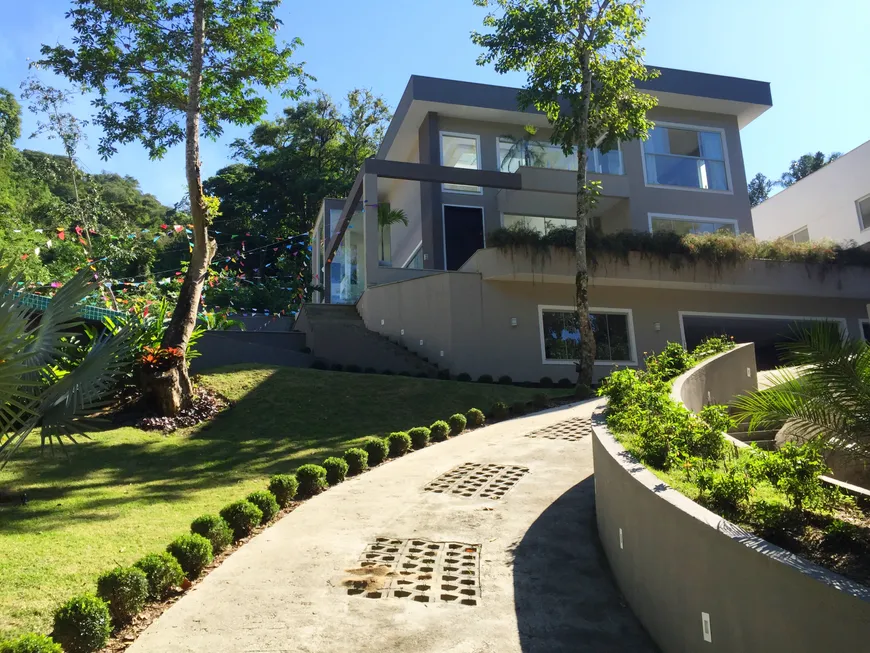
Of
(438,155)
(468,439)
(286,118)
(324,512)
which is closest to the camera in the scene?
(324,512)

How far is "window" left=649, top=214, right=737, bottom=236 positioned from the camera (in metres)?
21.6

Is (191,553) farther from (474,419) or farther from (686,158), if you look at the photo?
(686,158)

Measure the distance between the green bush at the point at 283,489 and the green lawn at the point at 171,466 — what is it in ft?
1.67

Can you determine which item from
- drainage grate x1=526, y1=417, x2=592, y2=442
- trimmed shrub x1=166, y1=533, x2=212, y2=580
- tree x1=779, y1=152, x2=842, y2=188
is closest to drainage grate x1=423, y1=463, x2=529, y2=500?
drainage grate x1=526, y1=417, x2=592, y2=442

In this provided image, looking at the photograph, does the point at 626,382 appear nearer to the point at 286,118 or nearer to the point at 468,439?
the point at 468,439

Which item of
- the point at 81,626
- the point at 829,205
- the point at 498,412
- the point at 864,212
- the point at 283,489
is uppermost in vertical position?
the point at 829,205

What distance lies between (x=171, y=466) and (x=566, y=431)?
614 centimetres

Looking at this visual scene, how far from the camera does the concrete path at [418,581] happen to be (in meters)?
4.72

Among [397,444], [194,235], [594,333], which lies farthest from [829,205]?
[194,235]

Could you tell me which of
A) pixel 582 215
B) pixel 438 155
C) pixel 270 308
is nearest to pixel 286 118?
pixel 270 308

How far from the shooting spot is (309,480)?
8195 mm

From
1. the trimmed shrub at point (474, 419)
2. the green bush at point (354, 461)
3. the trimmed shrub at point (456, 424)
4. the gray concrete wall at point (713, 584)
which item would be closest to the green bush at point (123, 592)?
the gray concrete wall at point (713, 584)

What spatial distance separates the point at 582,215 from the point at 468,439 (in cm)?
738

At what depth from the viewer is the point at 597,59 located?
1616cm
